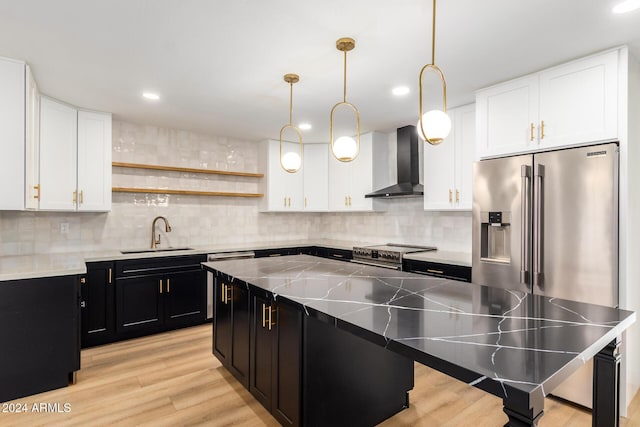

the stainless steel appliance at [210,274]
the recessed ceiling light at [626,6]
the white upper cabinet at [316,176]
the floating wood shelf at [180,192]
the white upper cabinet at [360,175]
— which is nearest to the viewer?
the recessed ceiling light at [626,6]

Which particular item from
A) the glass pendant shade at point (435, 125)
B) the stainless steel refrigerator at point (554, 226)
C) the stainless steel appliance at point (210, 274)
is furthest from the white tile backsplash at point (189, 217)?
the glass pendant shade at point (435, 125)

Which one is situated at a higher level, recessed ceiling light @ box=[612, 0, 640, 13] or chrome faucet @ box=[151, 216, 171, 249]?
recessed ceiling light @ box=[612, 0, 640, 13]

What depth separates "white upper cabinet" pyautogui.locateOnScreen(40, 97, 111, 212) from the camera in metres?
3.18

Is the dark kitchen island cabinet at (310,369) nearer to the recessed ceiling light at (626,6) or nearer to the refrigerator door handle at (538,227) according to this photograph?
the refrigerator door handle at (538,227)

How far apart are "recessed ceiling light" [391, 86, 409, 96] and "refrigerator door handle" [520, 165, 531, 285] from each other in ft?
3.69

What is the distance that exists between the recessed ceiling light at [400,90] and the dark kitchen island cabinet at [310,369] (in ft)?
6.66

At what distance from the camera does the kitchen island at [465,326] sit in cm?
98

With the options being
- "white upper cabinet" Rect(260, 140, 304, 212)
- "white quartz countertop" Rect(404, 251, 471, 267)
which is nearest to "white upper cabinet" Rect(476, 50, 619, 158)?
"white quartz countertop" Rect(404, 251, 471, 267)

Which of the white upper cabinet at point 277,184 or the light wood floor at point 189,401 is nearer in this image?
the light wood floor at point 189,401

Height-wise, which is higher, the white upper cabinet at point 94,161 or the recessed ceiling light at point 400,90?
the recessed ceiling light at point 400,90

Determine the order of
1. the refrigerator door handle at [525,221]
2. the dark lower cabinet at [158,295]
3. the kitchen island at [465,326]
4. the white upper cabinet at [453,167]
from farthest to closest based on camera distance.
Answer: the dark lower cabinet at [158,295] → the white upper cabinet at [453,167] → the refrigerator door handle at [525,221] → the kitchen island at [465,326]

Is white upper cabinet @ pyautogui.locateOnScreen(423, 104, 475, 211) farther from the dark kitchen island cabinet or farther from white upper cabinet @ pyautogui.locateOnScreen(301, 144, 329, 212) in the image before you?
the dark kitchen island cabinet

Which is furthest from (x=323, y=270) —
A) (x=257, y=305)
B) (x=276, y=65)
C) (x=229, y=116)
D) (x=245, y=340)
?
(x=229, y=116)

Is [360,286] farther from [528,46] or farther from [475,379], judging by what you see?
[528,46]
